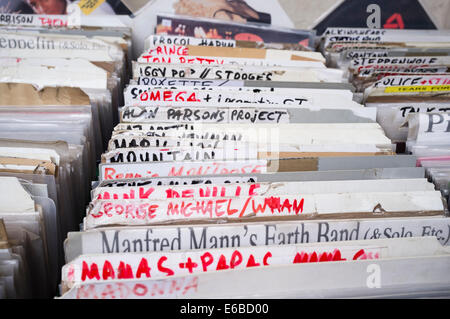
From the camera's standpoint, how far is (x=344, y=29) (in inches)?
67.2

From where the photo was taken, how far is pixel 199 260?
0.72 meters

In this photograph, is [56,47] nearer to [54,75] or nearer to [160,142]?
[54,75]

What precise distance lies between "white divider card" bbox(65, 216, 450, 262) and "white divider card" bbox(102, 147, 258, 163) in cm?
23

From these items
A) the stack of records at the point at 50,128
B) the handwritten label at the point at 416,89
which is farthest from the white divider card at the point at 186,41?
the handwritten label at the point at 416,89

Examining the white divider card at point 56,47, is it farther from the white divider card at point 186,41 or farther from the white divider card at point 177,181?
the white divider card at point 177,181

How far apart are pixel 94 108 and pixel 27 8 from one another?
0.88 m

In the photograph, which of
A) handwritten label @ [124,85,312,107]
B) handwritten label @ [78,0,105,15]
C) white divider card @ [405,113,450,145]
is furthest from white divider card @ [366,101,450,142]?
handwritten label @ [78,0,105,15]

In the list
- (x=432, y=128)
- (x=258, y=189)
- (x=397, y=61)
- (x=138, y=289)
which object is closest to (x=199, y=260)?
(x=138, y=289)

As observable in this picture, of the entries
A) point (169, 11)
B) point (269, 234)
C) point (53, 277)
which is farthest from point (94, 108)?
point (169, 11)

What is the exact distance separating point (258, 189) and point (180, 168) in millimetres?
183

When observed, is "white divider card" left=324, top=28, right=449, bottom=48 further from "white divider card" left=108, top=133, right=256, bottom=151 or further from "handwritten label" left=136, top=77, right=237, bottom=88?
"white divider card" left=108, top=133, right=256, bottom=151

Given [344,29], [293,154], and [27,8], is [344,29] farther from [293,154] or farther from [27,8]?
[27,8]

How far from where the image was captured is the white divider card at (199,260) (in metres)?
0.70

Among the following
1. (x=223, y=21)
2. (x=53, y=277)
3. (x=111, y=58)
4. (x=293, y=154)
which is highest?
(x=223, y=21)
